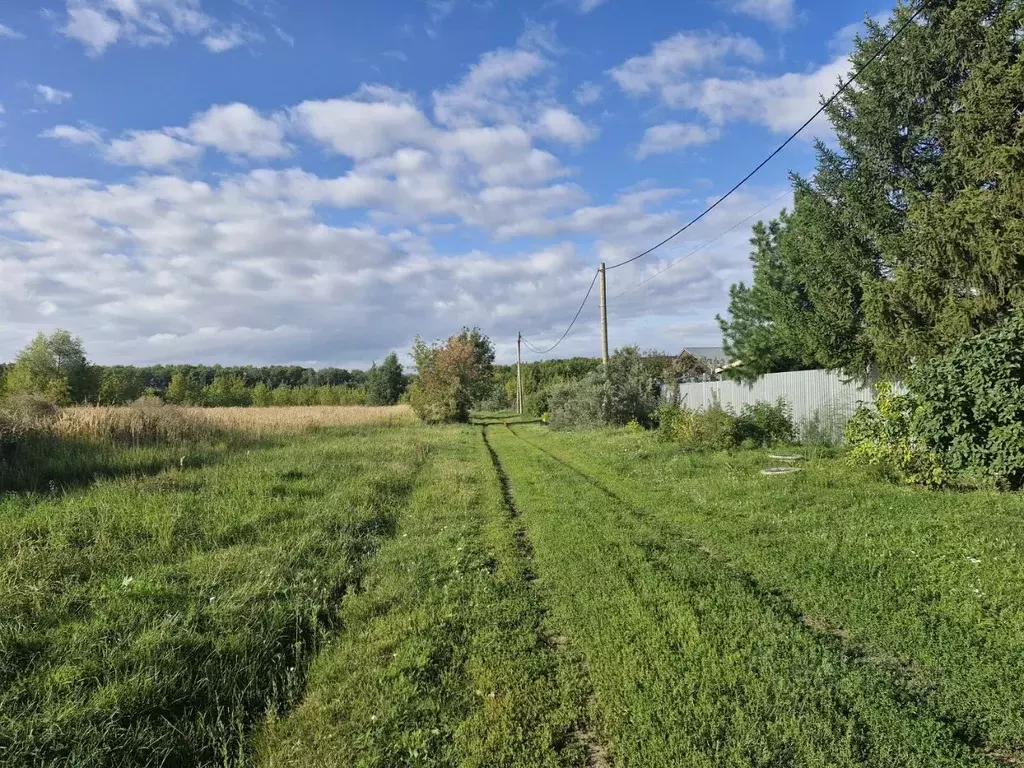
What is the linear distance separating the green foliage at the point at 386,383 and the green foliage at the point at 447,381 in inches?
802

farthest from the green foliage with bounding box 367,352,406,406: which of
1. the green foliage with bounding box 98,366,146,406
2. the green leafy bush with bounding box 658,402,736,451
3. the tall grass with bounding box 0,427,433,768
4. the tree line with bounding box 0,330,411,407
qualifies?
the tall grass with bounding box 0,427,433,768

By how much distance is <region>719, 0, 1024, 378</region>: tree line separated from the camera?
9398mm

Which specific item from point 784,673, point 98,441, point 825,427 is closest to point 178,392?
point 98,441

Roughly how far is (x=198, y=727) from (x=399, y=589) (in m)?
2.21

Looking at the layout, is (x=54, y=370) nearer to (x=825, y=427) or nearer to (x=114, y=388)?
(x=114, y=388)

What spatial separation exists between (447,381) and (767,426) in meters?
24.9

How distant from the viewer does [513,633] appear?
14.4 feet

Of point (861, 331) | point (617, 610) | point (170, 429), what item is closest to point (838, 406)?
point (861, 331)

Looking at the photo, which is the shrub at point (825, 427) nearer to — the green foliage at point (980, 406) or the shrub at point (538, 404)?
the green foliage at point (980, 406)

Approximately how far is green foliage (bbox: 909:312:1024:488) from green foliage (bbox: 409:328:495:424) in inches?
1194

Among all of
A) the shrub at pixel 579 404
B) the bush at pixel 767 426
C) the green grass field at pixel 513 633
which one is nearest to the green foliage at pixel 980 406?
the green grass field at pixel 513 633

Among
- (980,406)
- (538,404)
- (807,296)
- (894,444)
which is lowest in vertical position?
(894,444)

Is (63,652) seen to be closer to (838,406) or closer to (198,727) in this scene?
(198,727)

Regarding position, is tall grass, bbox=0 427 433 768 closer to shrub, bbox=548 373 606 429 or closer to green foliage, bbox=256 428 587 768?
green foliage, bbox=256 428 587 768
